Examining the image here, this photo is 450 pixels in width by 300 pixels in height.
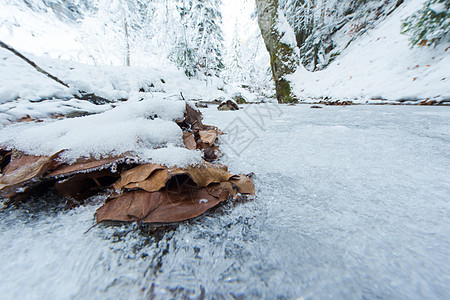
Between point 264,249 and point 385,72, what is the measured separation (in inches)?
203

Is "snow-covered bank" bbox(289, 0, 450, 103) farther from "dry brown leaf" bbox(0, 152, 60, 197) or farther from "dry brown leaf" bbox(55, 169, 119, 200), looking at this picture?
"dry brown leaf" bbox(0, 152, 60, 197)

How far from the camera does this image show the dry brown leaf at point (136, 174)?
0.42 meters

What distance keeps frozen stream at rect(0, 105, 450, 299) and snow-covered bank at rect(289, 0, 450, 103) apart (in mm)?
3649

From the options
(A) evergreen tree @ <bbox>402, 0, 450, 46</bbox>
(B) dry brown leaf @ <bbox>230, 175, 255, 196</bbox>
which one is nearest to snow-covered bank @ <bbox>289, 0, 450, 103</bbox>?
(A) evergreen tree @ <bbox>402, 0, 450, 46</bbox>

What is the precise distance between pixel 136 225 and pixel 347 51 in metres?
7.55

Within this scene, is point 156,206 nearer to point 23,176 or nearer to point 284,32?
point 23,176

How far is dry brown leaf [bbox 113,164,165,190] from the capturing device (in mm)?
417

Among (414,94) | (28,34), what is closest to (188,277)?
(414,94)

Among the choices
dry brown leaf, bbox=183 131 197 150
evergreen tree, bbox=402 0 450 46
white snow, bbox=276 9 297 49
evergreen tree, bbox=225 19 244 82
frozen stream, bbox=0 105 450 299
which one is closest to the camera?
frozen stream, bbox=0 105 450 299

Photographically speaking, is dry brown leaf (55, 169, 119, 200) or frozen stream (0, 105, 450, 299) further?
dry brown leaf (55, 169, 119, 200)

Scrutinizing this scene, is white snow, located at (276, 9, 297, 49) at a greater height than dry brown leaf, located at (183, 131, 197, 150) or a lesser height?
greater

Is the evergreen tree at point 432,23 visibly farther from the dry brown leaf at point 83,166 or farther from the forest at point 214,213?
the dry brown leaf at point 83,166

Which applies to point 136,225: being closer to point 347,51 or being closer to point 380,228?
point 380,228

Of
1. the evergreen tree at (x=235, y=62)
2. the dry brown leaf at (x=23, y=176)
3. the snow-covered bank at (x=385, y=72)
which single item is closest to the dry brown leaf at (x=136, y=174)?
the dry brown leaf at (x=23, y=176)
